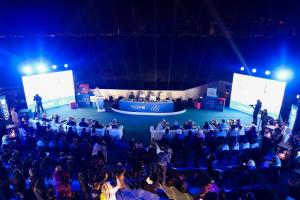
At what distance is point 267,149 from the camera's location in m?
10.9

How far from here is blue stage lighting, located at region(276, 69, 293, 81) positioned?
551 inches

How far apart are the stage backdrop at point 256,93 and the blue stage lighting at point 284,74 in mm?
278

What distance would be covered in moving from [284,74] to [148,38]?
52.2ft

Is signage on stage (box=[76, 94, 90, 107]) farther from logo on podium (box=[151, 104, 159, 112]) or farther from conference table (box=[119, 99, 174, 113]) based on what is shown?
logo on podium (box=[151, 104, 159, 112])

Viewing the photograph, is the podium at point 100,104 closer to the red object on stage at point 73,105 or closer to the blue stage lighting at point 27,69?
the red object on stage at point 73,105

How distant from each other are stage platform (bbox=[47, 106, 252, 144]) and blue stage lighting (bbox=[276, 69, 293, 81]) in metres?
3.17

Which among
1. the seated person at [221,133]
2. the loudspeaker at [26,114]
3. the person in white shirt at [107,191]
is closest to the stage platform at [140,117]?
the loudspeaker at [26,114]

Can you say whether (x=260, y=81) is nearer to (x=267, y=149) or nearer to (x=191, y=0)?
(x=267, y=149)

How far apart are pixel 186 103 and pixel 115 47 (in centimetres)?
1080

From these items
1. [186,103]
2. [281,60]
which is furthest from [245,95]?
[281,60]

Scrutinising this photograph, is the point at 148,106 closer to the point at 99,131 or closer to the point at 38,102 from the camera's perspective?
the point at 99,131

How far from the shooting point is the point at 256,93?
16109 mm

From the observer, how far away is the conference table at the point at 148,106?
17.0 meters

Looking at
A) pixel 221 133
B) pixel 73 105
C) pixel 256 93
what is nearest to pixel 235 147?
pixel 221 133
